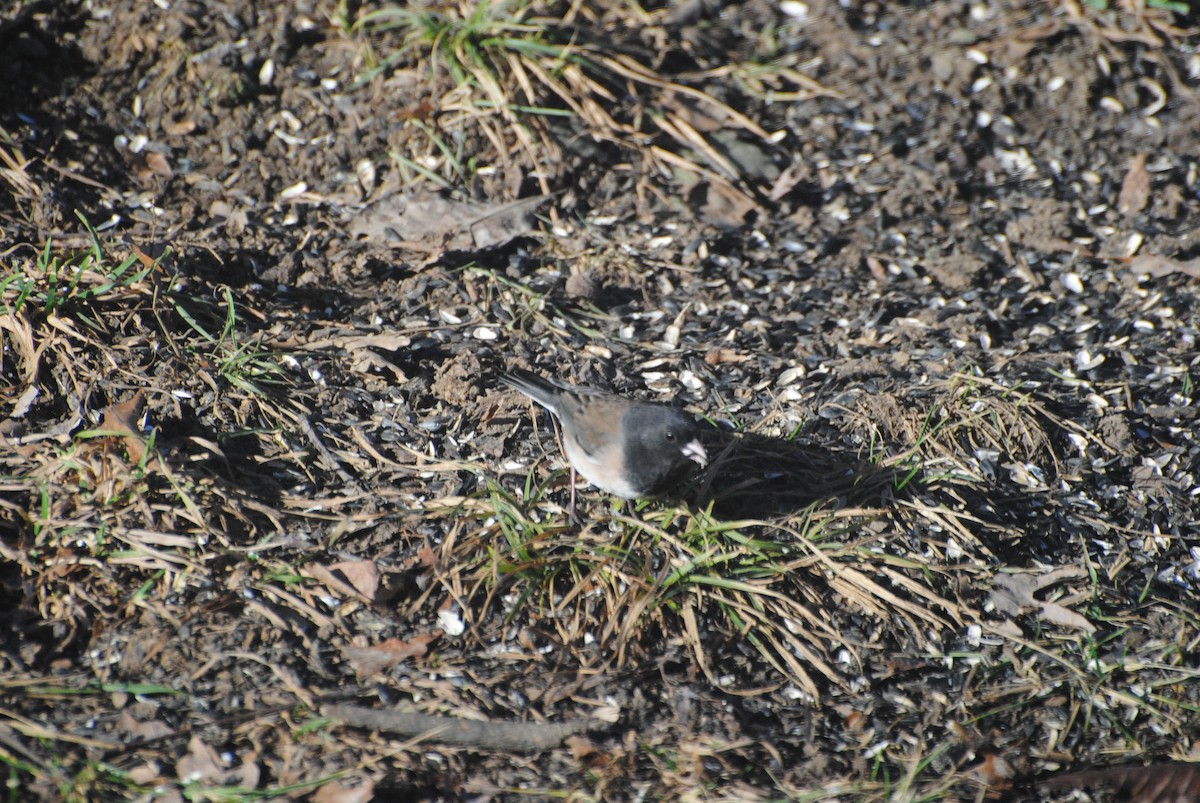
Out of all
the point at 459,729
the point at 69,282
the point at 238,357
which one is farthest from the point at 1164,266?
the point at 69,282

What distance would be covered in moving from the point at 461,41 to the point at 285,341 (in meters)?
1.68

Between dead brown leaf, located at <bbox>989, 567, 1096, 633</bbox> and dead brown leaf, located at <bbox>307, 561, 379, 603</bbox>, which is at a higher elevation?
dead brown leaf, located at <bbox>307, 561, 379, 603</bbox>

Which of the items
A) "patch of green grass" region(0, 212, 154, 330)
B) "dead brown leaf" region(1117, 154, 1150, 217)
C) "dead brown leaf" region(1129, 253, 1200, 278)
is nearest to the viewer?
"patch of green grass" region(0, 212, 154, 330)

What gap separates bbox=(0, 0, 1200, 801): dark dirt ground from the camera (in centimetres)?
261

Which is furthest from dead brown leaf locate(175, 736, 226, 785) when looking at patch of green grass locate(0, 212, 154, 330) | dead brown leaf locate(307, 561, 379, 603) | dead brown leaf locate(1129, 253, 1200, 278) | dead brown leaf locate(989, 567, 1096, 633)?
dead brown leaf locate(1129, 253, 1200, 278)

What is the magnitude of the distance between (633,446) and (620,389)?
69 centimetres

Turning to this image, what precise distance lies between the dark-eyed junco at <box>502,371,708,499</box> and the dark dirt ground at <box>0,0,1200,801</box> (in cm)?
19

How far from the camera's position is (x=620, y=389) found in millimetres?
3559

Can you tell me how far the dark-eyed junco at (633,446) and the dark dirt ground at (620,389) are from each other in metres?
0.19

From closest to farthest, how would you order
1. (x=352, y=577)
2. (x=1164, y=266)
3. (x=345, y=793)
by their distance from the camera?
(x=345, y=793) → (x=352, y=577) → (x=1164, y=266)

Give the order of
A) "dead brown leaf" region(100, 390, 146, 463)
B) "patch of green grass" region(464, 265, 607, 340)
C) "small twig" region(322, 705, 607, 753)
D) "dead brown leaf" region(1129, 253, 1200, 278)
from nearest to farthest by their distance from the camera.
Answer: "small twig" region(322, 705, 607, 753) < "dead brown leaf" region(100, 390, 146, 463) < "patch of green grass" region(464, 265, 607, 340) < "dead brown leaf" region(1129, 253, 1200, 278)

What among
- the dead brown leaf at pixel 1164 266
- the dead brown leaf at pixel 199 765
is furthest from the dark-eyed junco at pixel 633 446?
the dead brown leaf at pixel 1164 266

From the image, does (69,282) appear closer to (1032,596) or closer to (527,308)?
(527,308)

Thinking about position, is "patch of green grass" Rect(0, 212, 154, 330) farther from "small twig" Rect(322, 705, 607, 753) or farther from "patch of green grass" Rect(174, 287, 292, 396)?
"small twig" Rect(322, 705, 607, 753)
